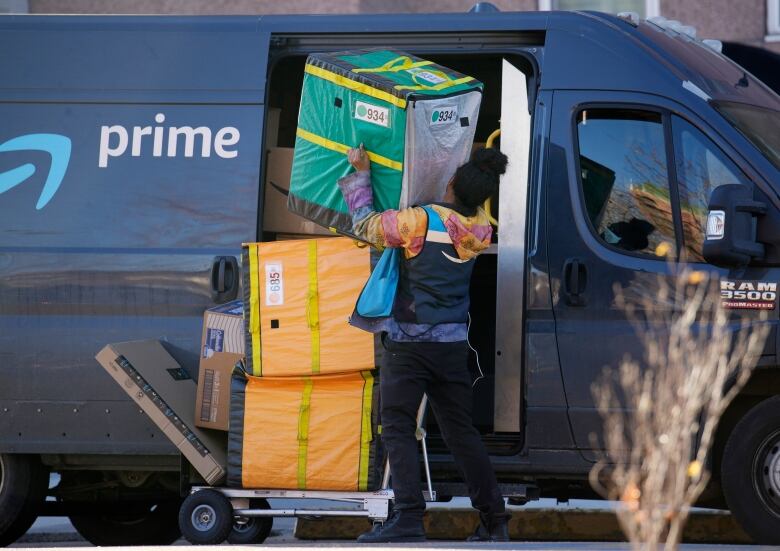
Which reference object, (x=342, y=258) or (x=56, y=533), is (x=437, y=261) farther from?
(x=56, y=533)

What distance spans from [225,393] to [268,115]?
1411mm

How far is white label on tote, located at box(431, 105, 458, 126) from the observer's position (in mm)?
6516

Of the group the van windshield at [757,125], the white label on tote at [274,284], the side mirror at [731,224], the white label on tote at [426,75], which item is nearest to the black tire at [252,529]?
the white label on tote at [274,284]

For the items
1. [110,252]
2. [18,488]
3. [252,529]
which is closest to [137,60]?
[110,252]

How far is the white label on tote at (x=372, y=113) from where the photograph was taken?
6.47 meters

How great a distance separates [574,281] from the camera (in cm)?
676

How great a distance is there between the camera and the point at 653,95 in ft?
22.3

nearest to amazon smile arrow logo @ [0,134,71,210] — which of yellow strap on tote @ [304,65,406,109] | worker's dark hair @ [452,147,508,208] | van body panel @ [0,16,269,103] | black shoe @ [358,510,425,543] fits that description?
van body panel @ [0,16,269,103]

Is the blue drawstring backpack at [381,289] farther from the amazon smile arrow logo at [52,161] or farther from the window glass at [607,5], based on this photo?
the window glass at [607,5]

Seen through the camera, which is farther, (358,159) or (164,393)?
(164,393)

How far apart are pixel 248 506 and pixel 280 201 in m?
1.54

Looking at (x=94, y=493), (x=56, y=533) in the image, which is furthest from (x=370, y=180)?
(x=56, y=533)

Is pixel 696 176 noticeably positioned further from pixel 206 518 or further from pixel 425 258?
pixel 206 518

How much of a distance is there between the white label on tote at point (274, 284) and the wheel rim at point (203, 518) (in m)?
1.00
